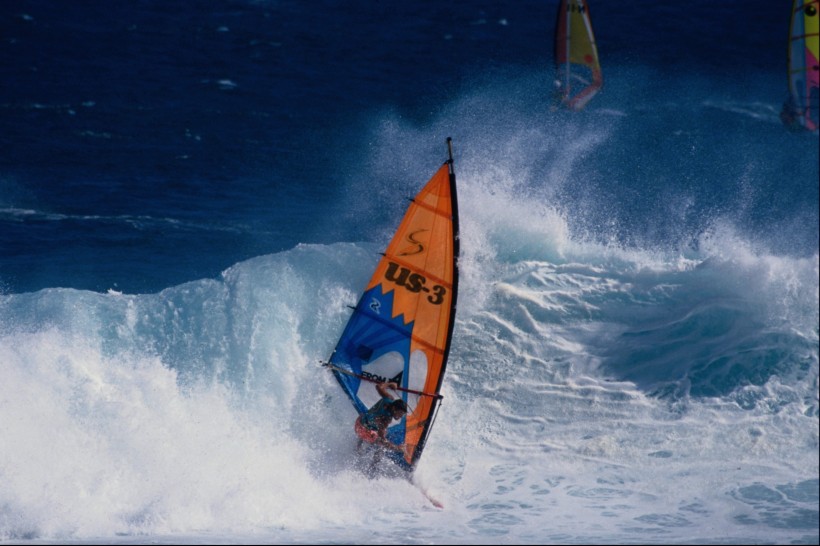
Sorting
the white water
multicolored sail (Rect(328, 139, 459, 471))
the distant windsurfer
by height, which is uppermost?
multicolored sail (Rect(328, 139, 459, 471))

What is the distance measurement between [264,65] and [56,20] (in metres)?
2.97

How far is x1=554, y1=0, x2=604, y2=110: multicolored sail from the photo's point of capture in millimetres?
11742

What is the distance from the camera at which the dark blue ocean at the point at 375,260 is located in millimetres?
7926

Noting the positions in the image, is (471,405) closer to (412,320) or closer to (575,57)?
(412,320)

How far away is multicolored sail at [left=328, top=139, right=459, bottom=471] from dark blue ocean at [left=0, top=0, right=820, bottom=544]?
2.29ft

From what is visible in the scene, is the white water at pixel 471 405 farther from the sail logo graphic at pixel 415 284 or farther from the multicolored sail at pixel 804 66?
the multicolored sail at pixel 804 66

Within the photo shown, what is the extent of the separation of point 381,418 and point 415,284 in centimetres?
129

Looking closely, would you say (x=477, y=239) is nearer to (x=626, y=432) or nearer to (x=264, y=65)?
(x=626, y=432)

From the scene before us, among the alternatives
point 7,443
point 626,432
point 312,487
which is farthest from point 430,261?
point 7,443

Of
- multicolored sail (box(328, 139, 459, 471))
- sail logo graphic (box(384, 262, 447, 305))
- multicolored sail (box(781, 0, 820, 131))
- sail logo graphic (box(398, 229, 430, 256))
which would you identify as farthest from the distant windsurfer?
multicolored sail (box(781, 0, 820, 131))

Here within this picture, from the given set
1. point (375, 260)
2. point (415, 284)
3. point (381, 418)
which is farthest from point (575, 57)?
point (381, 418)

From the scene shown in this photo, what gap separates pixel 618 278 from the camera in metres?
10.6

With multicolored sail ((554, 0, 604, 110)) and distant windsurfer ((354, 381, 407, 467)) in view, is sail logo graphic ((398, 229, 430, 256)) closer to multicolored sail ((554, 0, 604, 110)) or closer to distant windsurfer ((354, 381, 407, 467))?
distant windsurfer ((354, 381, 407, 467))

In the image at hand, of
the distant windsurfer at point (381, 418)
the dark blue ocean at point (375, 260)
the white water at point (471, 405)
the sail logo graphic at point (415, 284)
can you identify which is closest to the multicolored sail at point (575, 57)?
the dark blue ocean at point (375, 260)
